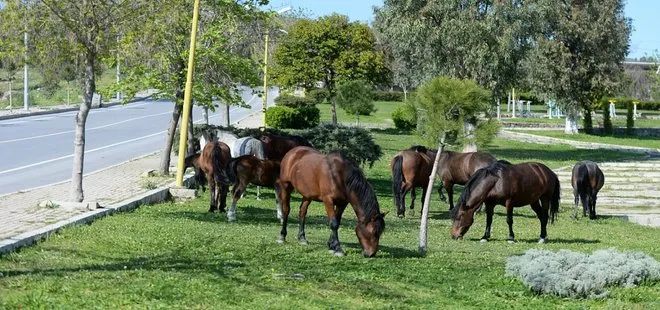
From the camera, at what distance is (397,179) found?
2675cm

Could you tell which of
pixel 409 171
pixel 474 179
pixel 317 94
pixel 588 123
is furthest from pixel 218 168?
pixel 317 94

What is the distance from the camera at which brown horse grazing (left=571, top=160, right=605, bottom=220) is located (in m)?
29.6

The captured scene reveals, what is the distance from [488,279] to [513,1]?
38701 mm

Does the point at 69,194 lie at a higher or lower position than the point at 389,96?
lower

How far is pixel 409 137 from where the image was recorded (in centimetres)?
6056

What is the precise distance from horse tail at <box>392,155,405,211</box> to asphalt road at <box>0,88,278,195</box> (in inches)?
337

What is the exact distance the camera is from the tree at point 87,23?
63.1 ft

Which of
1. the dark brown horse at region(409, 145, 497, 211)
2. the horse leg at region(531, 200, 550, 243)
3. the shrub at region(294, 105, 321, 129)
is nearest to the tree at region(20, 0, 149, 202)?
the horse leg at region(531, 200, 550, 243)

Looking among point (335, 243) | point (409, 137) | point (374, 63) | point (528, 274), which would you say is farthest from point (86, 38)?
point (374, 63)

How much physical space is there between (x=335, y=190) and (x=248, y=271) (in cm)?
311

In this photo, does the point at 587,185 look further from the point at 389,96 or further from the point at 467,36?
the point at 389,96

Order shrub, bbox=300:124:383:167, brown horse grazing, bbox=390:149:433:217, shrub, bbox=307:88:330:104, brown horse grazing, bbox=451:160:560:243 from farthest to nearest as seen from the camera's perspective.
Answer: shrub, bbox=307:88:330:104, shrub, bbox=300:124:383:167, brown horse grazing, bbox=390:149:433:217, brown horse grazing, bbox=451:160:560:243

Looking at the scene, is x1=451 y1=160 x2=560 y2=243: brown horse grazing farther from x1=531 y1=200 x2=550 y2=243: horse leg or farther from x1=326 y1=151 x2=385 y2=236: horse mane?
x1=326 y1=151 x2=385 y2=236: horse mane


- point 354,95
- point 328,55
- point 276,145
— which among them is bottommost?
point 276,145
